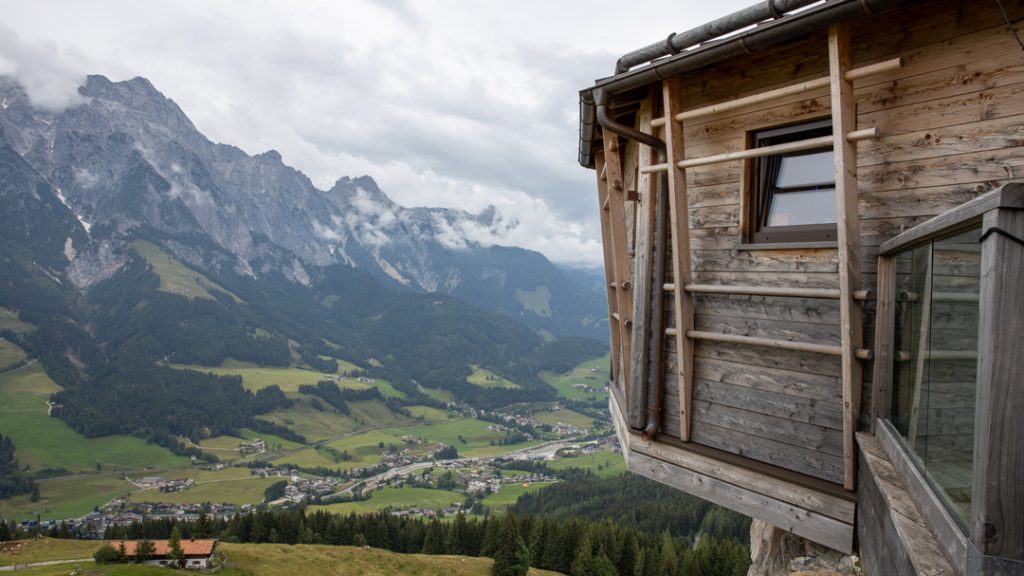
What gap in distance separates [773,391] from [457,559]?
7446 centimetres

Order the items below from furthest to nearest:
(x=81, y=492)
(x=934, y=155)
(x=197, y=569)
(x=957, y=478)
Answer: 1. (x=81, y=492)
2. (x=197, y=569)
3. (x=934, y=155)
4. (x=957, y=478)

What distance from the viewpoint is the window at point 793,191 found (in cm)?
674

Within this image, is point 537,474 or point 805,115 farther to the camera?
point 537,474

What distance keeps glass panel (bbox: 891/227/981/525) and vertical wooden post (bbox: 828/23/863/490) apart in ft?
1.89

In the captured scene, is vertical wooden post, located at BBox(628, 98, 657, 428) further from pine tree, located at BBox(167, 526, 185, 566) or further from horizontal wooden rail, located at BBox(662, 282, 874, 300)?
pine tree, located at BBox(167, 526, 185, 566)

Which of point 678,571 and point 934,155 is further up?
point 934,155

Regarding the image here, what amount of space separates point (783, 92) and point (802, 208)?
4.60 feet

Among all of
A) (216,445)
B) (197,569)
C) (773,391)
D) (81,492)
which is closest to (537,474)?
(216,445)

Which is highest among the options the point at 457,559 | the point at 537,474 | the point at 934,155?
the point at 934,155

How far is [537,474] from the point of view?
182250mm

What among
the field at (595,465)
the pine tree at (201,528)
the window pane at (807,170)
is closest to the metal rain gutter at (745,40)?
the window pane at (807,170)

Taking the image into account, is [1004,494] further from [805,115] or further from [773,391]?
[805,115]

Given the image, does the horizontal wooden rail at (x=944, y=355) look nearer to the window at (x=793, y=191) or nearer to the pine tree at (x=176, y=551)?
the window at (x=793, y=191)

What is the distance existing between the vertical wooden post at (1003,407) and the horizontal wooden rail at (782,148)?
3144mm
